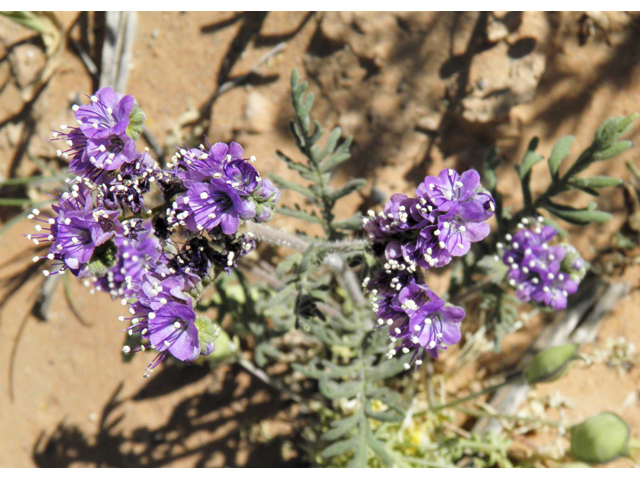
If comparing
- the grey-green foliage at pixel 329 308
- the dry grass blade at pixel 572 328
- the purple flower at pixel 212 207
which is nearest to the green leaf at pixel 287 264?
the grey-green foliage at pixel 329 308

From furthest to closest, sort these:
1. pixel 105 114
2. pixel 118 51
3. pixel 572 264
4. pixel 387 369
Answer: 1. pixel 118 51
2. pixel 387 369
3. pixel 572 264
4. pixel 105 114

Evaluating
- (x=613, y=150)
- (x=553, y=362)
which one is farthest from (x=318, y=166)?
(x=553, y=362)

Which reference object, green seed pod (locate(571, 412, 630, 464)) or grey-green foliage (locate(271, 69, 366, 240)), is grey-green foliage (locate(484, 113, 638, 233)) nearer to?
grey-green foliage (locate(271, 69, 366, 240))

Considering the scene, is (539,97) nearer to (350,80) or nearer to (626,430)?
(350,80)

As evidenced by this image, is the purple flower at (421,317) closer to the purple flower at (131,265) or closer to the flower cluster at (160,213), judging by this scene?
the flower cluster at (160,213)

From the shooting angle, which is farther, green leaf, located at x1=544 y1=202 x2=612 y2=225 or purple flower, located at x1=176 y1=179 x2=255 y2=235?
green leaf, located at x1=544 y1=202 x2=612 y2=225

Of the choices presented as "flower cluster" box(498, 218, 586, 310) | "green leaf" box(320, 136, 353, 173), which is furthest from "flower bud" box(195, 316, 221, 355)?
"flower cluster" box(498, 218, 586, 310)

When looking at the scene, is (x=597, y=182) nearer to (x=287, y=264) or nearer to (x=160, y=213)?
(x=287, y=264)
